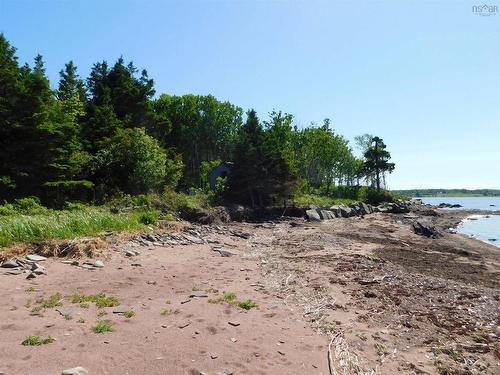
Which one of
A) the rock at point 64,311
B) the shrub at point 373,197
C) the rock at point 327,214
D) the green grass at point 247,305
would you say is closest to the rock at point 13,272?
the rock at point 64,311

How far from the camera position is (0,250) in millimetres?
10359

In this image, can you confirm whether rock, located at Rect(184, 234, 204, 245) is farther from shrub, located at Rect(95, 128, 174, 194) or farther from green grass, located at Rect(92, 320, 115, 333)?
green grass, located at Rect(92, 320, 115, 333)

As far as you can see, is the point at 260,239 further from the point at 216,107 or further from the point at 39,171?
the point at 216,107

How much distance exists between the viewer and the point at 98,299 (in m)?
7.90

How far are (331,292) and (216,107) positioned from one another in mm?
60216

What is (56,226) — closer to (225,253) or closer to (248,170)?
(225,253)

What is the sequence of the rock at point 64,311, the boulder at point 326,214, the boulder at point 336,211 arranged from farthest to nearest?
1. the boulder at point 336,211
2. the boulder at point 326,214
3. the rock at point 64,311

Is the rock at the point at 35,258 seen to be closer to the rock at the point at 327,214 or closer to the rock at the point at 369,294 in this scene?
the rock at the point at 369,294

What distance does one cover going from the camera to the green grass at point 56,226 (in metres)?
11.6

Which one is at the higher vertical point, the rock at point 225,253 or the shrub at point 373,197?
the shrub at point 373,197

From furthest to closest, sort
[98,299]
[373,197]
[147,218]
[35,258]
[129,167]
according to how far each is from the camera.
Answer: [373,197]
[129,167]
[147,218]
[35,258]
[98,299]

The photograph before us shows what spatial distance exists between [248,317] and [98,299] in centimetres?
333

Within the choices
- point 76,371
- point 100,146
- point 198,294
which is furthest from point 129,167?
point 76,371

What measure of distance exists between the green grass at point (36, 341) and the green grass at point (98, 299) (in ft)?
5.99
